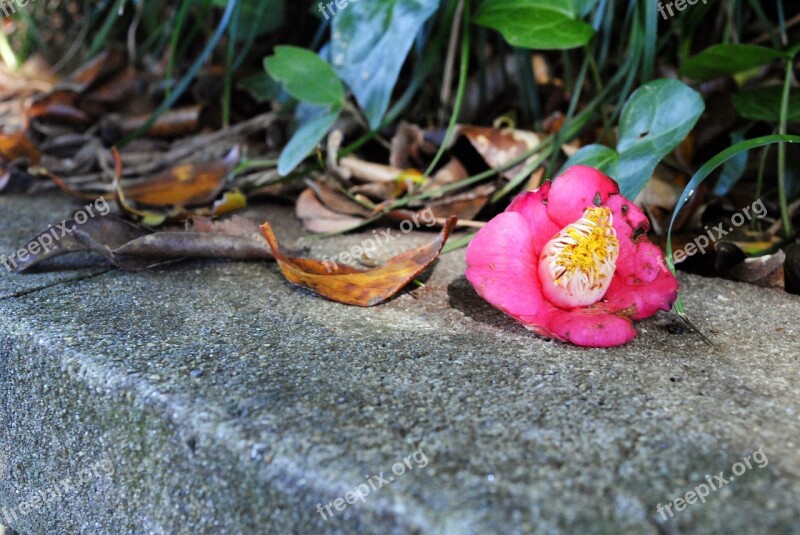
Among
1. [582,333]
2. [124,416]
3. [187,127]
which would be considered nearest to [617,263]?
[582,333]

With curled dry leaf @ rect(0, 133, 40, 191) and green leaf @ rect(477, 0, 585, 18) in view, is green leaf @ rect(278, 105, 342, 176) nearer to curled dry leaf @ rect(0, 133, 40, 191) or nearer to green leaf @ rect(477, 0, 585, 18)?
green leaf @ rect(477, 0, 585, 18)

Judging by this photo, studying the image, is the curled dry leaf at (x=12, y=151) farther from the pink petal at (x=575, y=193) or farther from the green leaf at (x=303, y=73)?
the pink petal at (x=575, y=193)

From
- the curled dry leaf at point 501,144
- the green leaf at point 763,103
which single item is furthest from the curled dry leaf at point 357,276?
the green leaf at point 763,103

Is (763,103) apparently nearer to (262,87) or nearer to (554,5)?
(554,5)
